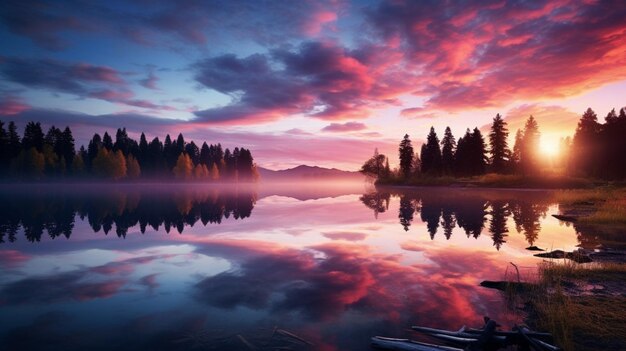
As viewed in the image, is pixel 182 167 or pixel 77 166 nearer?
pixel 77 166

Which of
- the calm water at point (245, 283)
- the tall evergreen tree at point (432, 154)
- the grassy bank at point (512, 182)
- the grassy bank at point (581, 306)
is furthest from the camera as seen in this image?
the tall evergreen tree at point (432, 154)

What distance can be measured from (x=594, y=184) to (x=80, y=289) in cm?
6773

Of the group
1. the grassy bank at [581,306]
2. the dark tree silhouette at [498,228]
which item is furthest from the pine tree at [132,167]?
the grassy bank at [581,306]

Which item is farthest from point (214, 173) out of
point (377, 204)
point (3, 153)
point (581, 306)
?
point (581, 306)

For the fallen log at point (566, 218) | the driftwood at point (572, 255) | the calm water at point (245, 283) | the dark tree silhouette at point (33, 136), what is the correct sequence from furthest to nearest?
the dark tree silhouette at point (33, 136) < the fallen log at point (566, 218) < the driftwood at point (572, 255) < the calm water at point (245, 283)

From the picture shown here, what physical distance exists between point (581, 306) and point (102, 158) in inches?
4649

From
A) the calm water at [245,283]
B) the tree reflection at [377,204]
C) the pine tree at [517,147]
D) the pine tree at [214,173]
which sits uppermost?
the pine tree at [517,147]

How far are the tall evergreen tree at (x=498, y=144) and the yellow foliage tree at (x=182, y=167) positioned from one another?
98421 millimetres

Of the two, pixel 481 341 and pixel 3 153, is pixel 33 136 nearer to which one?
pixel 3 153

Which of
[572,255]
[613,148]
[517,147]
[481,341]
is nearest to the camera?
[481,341]

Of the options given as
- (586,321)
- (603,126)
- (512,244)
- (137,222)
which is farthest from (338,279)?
(603,126)

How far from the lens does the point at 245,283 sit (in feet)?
33.4

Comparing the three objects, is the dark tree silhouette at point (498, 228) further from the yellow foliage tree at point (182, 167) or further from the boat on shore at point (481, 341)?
the yellow foliage tree at point (182, 167)

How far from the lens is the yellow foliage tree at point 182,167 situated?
122m
